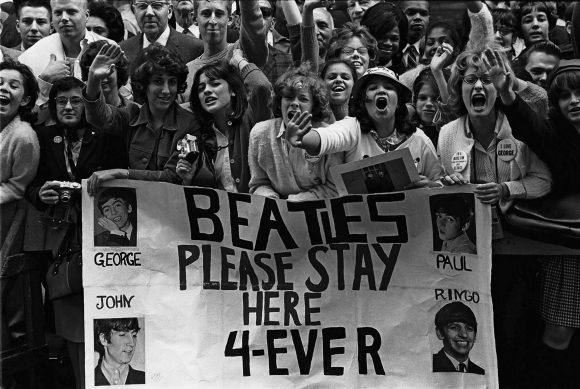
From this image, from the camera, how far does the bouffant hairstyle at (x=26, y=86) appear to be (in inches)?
339

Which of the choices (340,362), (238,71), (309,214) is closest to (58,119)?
(238,71)

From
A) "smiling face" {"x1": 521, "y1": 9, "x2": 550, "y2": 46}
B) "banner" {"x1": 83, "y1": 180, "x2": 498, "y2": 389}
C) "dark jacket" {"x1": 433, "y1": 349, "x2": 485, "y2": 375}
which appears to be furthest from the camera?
"smiling face" {"x1": 521, "y1": 9, "x2": 550, "y2": 46}

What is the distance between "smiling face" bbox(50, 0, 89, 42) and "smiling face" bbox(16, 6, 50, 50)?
2.66ft

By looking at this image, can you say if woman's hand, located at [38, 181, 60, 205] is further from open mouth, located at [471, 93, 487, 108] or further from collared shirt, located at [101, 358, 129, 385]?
open mouth, located at [471, 93, 487, 108]

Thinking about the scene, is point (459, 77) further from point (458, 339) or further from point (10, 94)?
point (10, 94)

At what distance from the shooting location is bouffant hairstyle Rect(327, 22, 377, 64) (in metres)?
9.33

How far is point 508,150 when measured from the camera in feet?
27.0

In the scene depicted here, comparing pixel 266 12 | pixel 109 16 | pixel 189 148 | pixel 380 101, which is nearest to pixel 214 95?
pixel 189 148

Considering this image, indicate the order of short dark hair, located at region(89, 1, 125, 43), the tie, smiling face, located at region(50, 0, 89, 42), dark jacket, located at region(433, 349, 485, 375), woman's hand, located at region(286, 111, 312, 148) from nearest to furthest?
woman's hand, located at region(286, 111, 312, 148), dark jacket, located at region(433, 349, 485, 375), smiling face, located at region(50, 0, 89, 42), the tie, short dark hair, located at region(89, 1, 125, 43)

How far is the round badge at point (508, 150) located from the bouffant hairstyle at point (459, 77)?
1.24ft

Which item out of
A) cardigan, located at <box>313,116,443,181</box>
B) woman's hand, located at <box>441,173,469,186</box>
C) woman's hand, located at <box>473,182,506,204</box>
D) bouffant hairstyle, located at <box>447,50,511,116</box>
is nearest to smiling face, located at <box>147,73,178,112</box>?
cardigan, located at <box>313,116,443,181</box>

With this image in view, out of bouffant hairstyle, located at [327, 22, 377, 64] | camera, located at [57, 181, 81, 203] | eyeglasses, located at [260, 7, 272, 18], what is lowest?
camera, located at [57, 181, 81, 203]

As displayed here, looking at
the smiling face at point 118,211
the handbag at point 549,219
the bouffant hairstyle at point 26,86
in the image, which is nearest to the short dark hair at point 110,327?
the smiling face at point 118,211

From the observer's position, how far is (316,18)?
10.2 meters
